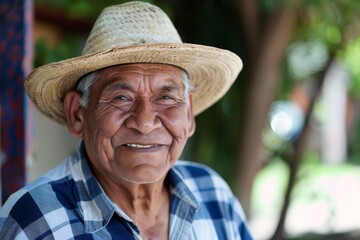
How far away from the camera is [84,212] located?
7.45 feet

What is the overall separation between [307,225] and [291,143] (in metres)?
3.70

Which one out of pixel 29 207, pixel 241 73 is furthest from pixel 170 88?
pixel 241 73

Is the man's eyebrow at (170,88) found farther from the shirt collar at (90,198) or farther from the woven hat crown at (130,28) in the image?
the shirt collar at (90,198)

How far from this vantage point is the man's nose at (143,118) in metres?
2.26

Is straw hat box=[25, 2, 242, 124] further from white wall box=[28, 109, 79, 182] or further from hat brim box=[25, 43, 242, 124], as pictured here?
white wall box=[28, 109, 79, 182]

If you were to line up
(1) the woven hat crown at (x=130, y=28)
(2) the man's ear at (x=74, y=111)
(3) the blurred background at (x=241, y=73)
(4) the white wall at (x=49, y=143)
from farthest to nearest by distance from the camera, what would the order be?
(4) the white wall at (x=49, y=143)
(3) the blurred background at (x=241, y=73)
(2) the man's ear at (x=74, y=111)
(1) the woven hat crown at (x=130, y=28)

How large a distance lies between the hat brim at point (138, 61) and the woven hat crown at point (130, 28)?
50 millimetres

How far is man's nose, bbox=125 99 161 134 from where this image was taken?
2264 mm

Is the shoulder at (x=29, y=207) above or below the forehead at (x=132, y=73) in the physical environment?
below

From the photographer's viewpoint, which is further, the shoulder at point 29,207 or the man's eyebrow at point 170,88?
the man's eyebrow at point 170,88

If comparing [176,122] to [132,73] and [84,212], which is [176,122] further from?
[84,212]

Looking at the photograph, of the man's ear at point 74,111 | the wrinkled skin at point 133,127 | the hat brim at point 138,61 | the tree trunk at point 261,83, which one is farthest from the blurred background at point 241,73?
the wrinkled skin at point 133,127

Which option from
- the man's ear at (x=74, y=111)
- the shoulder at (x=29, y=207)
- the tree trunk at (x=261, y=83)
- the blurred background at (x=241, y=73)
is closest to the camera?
the shoulder at (x=29, y=207)

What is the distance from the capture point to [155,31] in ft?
7.72
